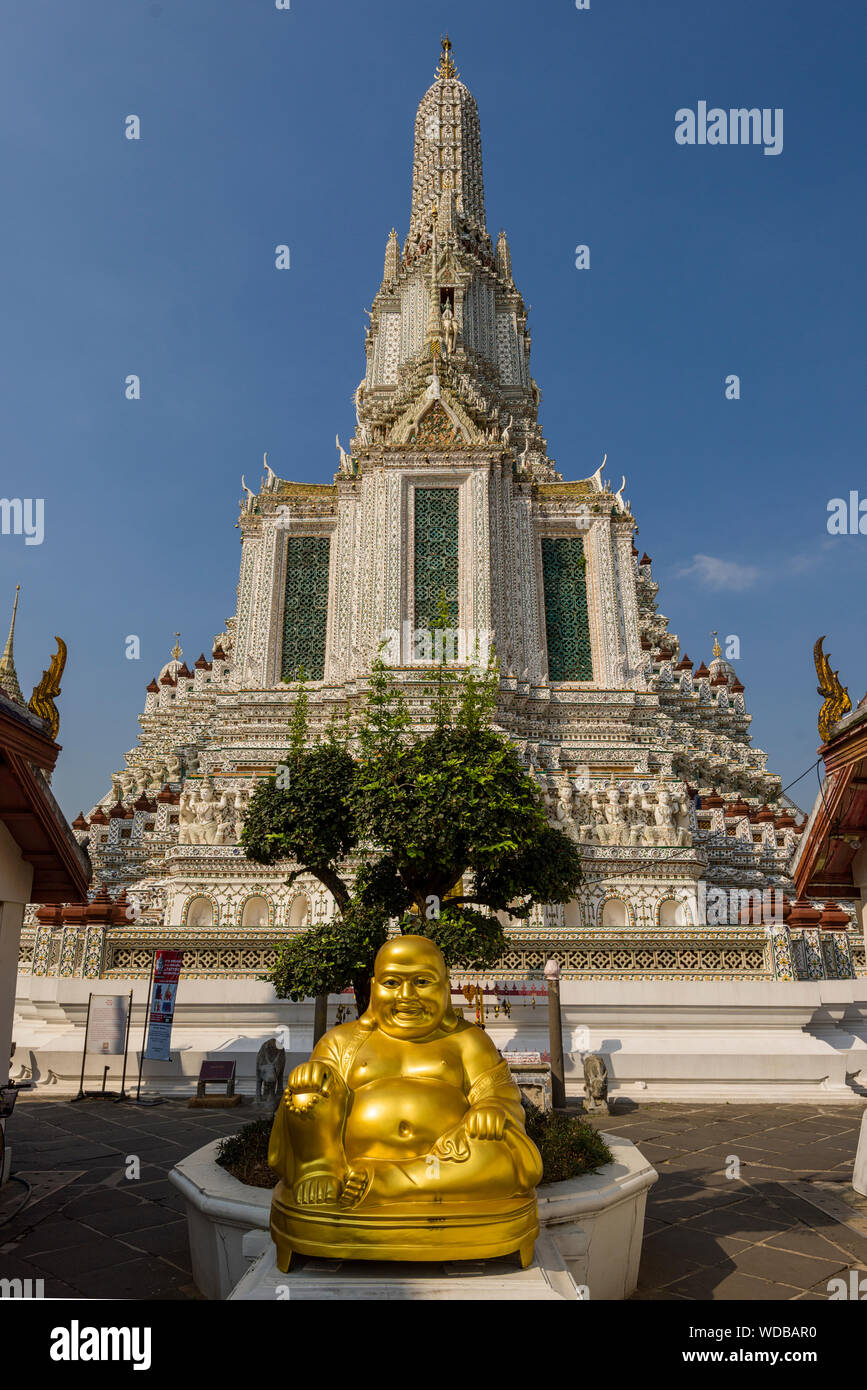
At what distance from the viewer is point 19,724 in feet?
18.9

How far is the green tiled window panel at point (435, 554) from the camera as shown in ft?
88.4

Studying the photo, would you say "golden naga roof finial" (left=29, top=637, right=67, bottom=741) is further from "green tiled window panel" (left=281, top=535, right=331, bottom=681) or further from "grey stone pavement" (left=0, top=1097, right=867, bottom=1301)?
"green tiled window panel" (left=281, top=535, right=331, bottom=681)

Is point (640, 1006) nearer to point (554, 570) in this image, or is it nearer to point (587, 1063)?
point (587, 1063)

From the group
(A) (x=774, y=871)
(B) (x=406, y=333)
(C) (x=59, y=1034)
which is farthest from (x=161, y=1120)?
(B) (x=406, y=333)

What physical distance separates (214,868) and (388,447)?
15.5 m

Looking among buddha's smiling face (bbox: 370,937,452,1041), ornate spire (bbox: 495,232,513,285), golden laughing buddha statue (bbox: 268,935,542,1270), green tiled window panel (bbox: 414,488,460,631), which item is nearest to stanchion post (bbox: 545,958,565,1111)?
golden laughing buddha statue (bbox: 268,935,542,1270)

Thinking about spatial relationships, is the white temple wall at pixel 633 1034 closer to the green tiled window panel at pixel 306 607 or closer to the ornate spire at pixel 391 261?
the green tiled window panel at pixel 306 607

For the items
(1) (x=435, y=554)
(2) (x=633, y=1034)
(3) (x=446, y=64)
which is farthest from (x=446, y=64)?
(2) (x=633, y=1034)

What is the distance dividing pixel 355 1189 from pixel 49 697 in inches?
169

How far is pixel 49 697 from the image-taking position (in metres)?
6.36

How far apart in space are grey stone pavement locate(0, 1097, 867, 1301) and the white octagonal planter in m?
0.24

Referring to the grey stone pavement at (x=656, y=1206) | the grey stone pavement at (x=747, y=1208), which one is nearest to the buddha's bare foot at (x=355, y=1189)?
the grey stone pavement at (x=656, y=1206)

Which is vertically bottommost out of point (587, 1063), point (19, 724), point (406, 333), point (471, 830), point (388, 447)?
point (587, 1063)
